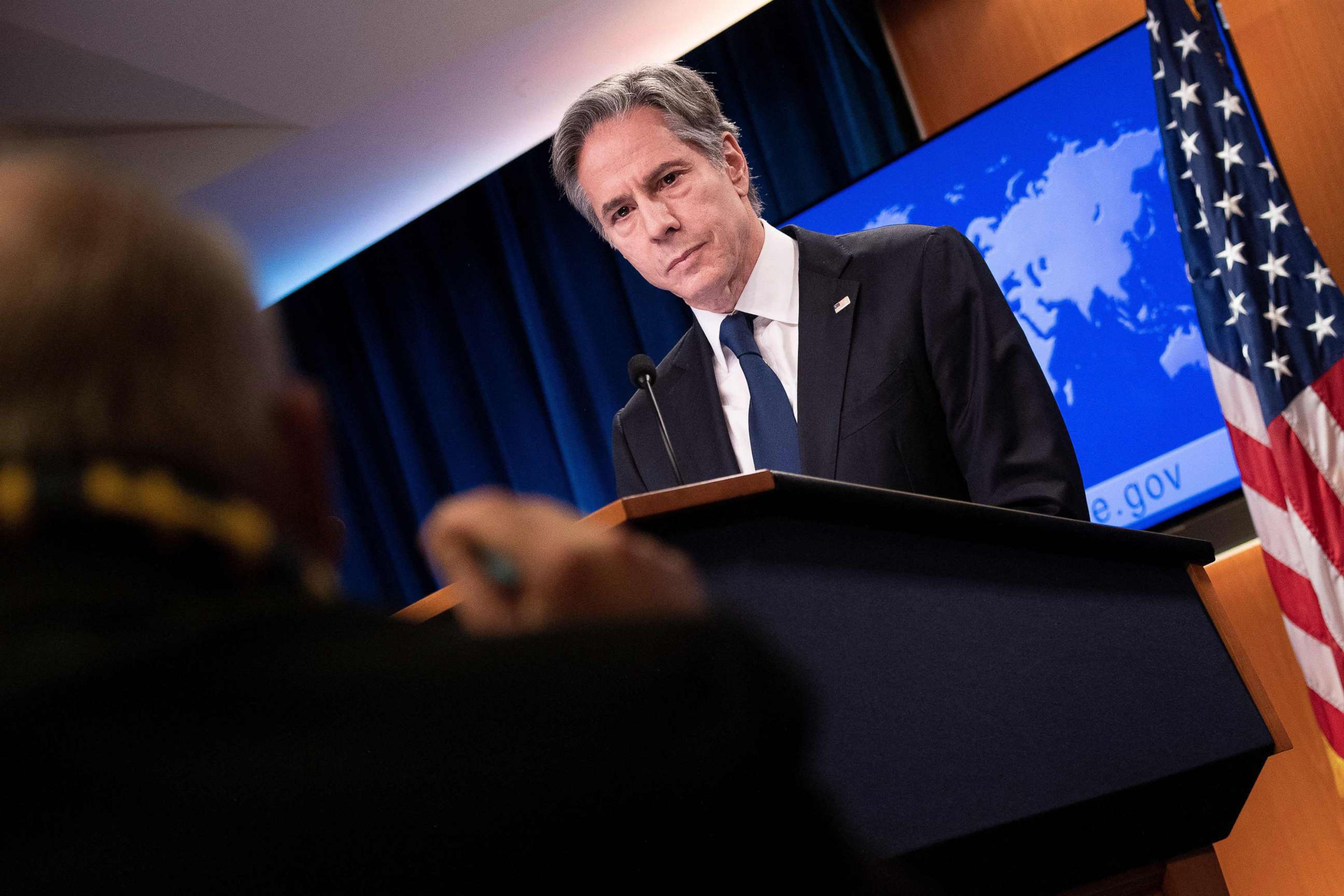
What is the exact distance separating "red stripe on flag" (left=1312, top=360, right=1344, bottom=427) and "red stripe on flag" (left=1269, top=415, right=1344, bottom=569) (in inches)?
4.7

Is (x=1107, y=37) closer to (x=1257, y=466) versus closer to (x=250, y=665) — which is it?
(x=1257, y=466)

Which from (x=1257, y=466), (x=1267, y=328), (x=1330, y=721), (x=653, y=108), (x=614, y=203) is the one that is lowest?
(x=1330, y=721)

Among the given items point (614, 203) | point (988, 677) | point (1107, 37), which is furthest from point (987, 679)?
point (1107, 37)

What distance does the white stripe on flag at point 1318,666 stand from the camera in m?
2.71

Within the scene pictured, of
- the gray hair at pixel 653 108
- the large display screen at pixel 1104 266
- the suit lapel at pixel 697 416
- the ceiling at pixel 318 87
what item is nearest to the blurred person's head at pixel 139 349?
the suit lapel at pixel 697 416

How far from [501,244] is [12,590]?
180 inches

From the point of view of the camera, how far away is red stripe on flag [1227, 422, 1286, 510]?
2.87m

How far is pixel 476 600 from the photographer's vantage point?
0.50 metres

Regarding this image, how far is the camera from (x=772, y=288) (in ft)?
7.16

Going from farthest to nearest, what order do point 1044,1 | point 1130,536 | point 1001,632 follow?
point 1044,1
point 1130,536
point 1001,632

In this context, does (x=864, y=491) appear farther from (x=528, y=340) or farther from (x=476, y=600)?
(x=528, y=340)

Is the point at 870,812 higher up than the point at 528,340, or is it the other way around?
the point at 528,340

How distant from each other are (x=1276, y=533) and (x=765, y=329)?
162 cm

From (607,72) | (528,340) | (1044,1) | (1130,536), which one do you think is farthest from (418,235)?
(1130,536)
